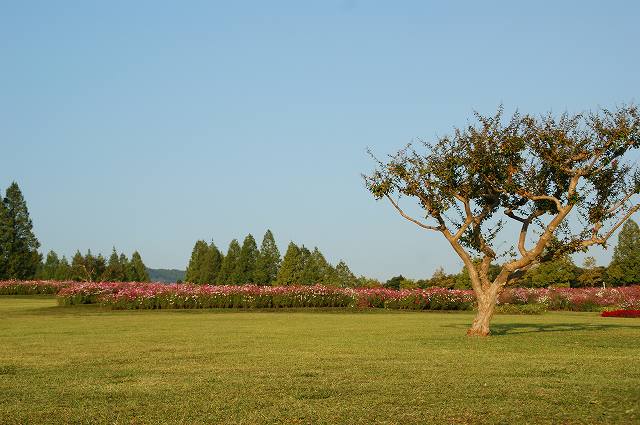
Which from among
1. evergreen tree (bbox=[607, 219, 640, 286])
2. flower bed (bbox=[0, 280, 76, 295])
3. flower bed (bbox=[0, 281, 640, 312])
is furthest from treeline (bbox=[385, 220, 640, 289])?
flower bed (bbox=[0, 280, 76, 295])

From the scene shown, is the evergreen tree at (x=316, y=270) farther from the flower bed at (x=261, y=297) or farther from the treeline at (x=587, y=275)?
the flower bed at (x=261, y=297)

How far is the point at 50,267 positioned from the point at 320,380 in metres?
85.4

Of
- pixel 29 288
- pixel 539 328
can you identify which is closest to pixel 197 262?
pixel 29 288

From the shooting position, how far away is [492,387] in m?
8.82

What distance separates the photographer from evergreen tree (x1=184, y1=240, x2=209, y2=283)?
2983 inches

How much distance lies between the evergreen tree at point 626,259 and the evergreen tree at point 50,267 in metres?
60.3

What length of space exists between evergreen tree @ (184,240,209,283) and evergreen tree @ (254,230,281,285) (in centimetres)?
1010

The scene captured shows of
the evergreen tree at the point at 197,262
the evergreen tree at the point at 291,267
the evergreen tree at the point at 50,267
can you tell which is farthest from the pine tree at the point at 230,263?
the evergreen tree at the point at 50,267

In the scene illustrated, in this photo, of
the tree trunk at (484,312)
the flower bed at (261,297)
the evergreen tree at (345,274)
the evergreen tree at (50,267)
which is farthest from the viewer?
the evergreen tree at (50,267)

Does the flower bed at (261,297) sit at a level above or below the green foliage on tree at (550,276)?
below

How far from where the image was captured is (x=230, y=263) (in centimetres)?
7019

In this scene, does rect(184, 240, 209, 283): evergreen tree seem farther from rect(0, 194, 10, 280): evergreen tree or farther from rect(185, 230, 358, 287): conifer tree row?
rect(0, 194, 10, 280): evergreen tree

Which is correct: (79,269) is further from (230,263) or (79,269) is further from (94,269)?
(230,263)

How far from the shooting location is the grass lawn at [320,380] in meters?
7.18
